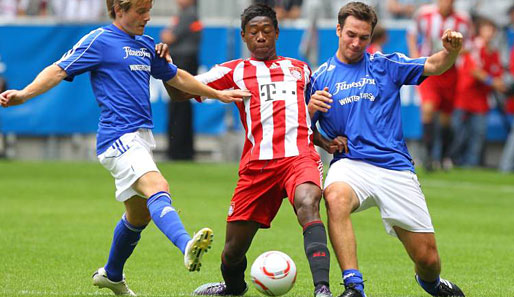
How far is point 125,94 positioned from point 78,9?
14.0m

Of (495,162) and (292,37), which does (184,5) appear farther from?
(495,162)

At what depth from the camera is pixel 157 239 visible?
10805mm

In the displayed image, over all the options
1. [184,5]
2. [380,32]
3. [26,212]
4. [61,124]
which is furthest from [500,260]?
[61,124]

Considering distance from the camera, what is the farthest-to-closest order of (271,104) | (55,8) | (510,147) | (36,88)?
(55,8), (510,147), (271,104), (36,88)

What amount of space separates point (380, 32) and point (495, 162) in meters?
5.50

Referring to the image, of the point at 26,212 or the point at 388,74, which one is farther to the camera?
the point at 26,212

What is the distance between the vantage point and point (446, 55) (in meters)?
7.21

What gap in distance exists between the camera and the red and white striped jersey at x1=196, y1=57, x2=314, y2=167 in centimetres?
723

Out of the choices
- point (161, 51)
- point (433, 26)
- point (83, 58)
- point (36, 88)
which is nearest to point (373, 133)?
point (161, 51)

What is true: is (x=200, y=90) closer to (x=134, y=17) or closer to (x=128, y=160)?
(x=134, y=17)

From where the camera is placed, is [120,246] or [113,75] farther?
[120,246]

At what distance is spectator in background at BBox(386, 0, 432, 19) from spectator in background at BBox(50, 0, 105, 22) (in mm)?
5939

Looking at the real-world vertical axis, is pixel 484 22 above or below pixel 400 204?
below

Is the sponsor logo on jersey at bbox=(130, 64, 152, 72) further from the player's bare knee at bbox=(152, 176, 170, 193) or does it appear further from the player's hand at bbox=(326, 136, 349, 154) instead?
the player's hand at bbox=(326, 136, 349, 154)
